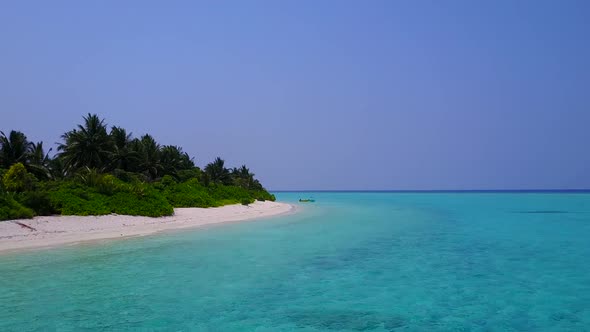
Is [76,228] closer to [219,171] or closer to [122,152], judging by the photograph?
[122,152]

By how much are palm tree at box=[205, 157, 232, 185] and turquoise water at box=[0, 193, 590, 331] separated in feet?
177

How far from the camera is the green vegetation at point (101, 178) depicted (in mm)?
26578

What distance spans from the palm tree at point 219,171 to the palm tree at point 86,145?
2885 cm

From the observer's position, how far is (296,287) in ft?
38.3

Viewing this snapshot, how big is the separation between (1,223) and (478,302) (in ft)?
71.4

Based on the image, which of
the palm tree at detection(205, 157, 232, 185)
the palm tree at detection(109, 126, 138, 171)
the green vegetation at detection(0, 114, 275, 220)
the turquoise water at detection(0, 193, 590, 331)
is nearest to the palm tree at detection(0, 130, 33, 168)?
the green vegetation at detection(0, 114, 275, 220)

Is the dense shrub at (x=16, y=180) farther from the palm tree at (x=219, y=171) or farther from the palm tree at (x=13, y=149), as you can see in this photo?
the palm tree at (x=219, y=171)

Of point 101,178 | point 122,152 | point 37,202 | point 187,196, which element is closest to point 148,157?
point 122,152

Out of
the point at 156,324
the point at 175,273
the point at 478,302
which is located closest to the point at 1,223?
the point at 175,273

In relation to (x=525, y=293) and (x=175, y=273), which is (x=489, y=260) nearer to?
(x=525, y=293)

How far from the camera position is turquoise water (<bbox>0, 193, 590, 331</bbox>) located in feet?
28.1

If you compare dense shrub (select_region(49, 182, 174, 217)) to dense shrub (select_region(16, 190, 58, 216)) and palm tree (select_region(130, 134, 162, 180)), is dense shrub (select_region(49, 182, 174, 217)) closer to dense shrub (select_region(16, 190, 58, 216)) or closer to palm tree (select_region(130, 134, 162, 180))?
dense shrub (select_region(16, 190, 58, 216))

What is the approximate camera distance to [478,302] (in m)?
10.1

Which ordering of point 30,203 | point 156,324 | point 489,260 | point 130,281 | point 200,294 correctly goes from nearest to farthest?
point 156,324 → point 200,294 → point 130,281 → point 489,260 → point 30,203
